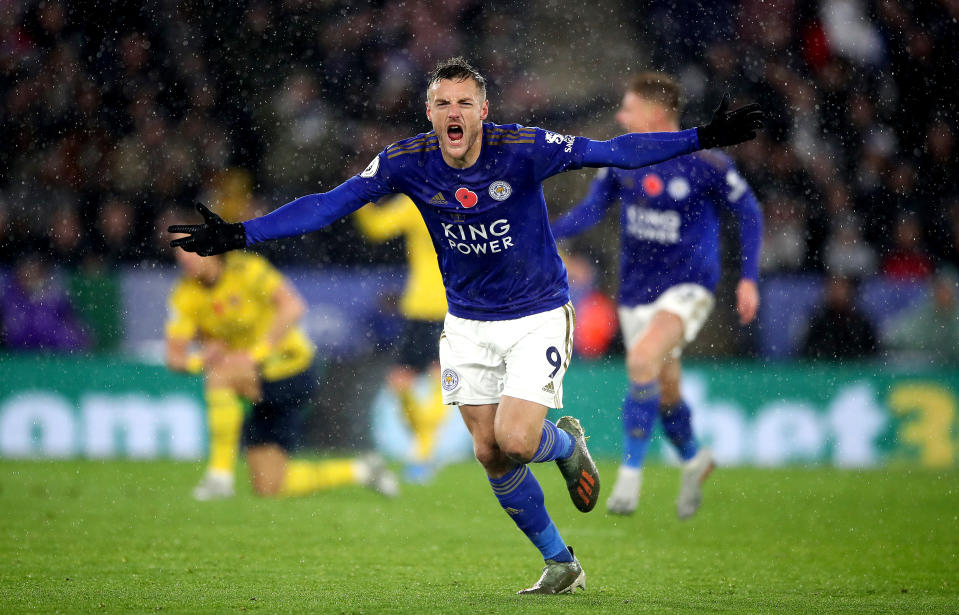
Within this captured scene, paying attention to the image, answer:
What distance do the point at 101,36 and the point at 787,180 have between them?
8163mm

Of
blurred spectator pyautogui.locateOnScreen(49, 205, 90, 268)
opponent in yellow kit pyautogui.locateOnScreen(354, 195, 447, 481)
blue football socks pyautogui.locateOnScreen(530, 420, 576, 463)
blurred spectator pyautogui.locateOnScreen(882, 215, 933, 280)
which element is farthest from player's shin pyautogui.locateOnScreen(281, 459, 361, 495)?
blurred spectator pyautogui.locateOnScreen(882, 215, 933, 280)

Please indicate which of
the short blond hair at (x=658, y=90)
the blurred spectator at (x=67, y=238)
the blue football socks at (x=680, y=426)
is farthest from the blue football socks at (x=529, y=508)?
the blurred spectator at (x=67, y=238)

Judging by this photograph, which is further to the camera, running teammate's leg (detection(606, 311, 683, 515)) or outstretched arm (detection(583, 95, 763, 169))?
running teammate's leg (detection(606, 311, 683, 515))

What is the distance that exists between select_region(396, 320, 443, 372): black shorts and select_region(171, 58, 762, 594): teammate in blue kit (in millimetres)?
4672

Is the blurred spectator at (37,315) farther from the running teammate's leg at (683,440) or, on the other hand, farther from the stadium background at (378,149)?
the running teammate's leg at (683,440)

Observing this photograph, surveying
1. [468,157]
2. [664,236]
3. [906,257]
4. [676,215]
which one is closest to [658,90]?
[676,215]

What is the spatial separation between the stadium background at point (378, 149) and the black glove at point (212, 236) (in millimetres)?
6523

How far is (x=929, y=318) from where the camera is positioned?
444 inches

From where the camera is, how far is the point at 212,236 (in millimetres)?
4688

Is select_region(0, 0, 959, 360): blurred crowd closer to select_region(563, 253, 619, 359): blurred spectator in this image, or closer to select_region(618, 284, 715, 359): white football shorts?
select_region(563, 253, 619, 359): blurred spectator

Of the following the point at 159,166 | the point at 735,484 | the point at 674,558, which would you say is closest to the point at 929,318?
the point at 735,484

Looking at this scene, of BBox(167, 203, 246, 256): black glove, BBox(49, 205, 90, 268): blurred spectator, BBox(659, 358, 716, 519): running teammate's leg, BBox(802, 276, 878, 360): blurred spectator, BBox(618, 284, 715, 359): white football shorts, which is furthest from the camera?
BBox(49, 205, 90, 268): blurred spectator

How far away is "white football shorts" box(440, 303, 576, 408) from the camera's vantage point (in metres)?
4.85

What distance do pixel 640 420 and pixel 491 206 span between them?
8.40ft
